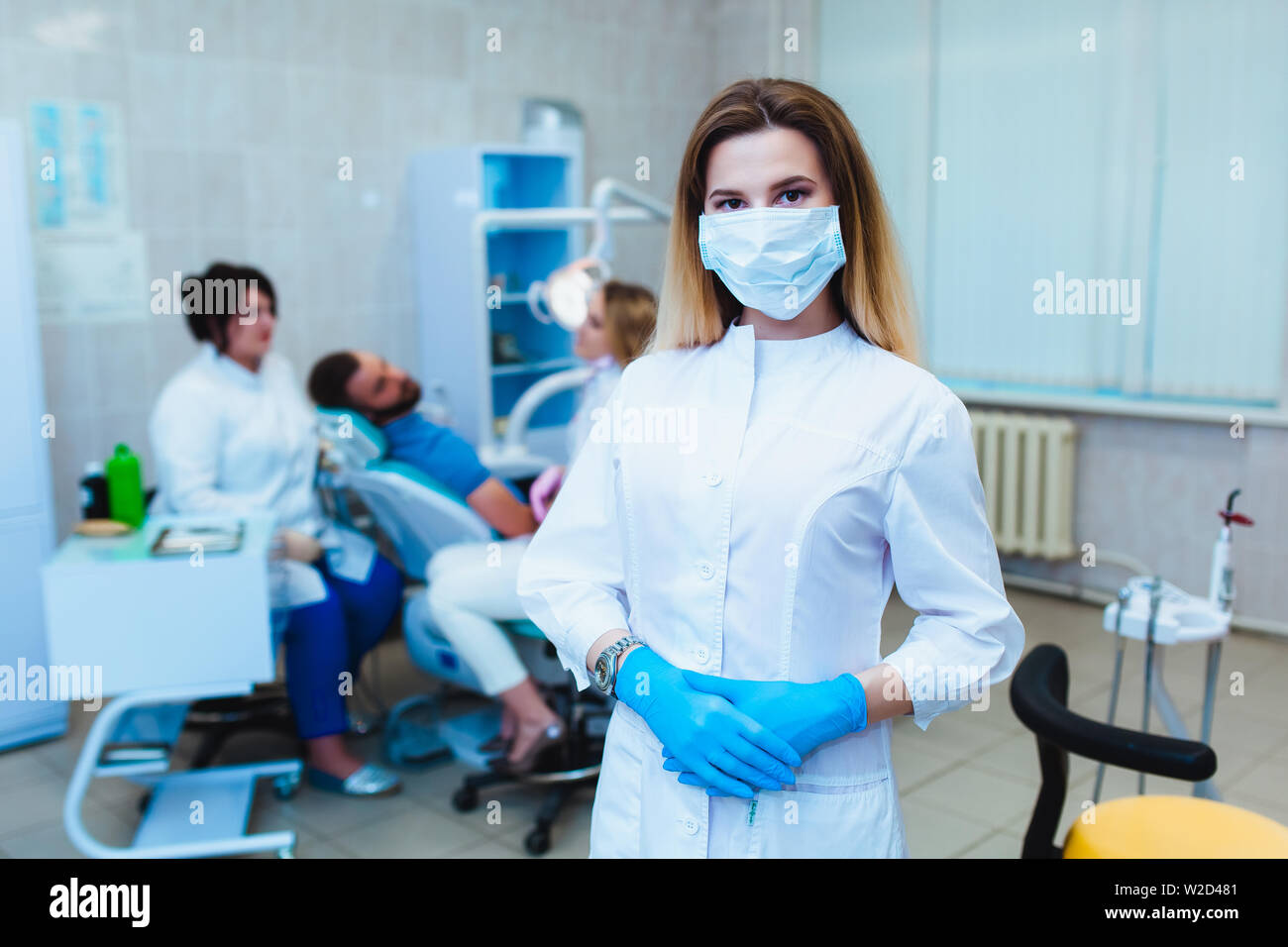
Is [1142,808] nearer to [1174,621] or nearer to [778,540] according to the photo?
[1174,621]

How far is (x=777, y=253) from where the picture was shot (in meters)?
1.16

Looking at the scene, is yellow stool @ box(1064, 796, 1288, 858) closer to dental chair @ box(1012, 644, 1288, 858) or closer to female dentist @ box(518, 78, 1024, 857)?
dental chair @ box(1012, 644, 1288, 858)

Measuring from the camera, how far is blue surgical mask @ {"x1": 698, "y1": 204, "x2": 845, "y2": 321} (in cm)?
117

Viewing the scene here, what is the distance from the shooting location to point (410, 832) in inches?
110

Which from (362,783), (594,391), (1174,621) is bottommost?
(362,783)

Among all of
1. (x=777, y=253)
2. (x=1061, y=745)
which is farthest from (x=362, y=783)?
(x=777, y=253)

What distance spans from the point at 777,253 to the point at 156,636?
5.88ft

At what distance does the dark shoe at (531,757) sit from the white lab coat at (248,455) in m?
0.66

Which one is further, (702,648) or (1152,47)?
(1152,47)

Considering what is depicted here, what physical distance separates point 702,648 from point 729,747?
111mm

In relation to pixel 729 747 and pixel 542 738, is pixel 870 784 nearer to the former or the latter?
pixel 729 747
